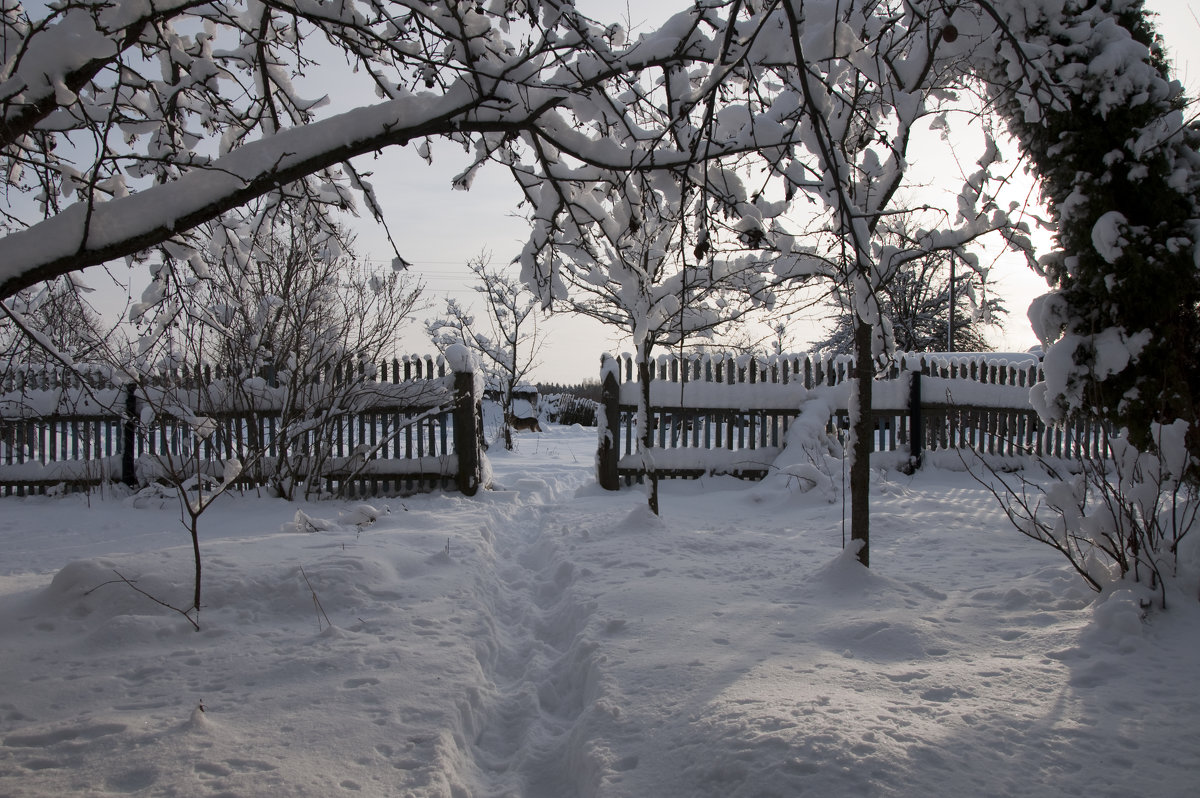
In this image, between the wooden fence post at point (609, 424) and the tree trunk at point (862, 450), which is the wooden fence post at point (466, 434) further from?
the tree trunk at point (862, 450)

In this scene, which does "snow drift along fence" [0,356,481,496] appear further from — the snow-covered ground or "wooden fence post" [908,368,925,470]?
"wooden fence post" [908,368,925,470]

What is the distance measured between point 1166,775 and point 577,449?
14111mm

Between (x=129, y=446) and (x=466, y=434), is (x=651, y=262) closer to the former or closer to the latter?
(x=466, y=434)

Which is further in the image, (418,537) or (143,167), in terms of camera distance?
(418,537)

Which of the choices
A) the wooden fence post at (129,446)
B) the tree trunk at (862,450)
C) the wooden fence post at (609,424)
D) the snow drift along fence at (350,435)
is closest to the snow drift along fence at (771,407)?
the wooden fence post at (609,424)

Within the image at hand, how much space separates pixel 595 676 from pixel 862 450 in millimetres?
2318

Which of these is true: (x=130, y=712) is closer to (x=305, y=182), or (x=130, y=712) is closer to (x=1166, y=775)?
(x=305, y=182)

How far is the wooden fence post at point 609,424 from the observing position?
27.3ft

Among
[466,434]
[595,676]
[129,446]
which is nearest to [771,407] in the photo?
[466,434]

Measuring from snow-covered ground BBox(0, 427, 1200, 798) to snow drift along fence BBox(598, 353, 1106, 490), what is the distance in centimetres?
358

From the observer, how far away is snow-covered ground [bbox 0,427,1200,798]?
6.36ft

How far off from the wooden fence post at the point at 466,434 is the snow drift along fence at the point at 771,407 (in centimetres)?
169

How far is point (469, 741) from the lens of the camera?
2441mm

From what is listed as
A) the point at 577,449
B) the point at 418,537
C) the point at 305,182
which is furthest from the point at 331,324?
the point at 577,449
